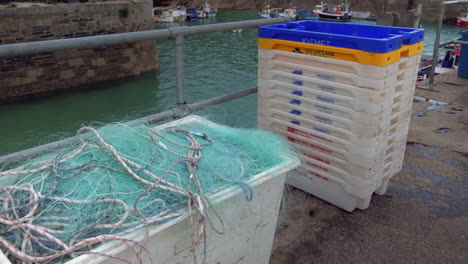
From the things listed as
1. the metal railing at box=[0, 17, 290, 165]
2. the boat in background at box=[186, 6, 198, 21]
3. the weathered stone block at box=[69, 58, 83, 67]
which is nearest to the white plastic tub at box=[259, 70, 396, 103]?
the metal railing at box=[0, 17, 290, 165]

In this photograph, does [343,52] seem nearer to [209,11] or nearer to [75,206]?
[75,206]

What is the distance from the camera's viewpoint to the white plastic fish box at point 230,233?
1334 millimetres

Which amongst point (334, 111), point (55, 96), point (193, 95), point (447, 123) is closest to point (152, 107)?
point (193, 95)

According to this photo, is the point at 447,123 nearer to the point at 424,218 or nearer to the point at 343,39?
the point at 424,218

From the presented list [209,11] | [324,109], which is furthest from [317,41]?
[209,11]

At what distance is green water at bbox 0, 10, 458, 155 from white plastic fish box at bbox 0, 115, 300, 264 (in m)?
10.3

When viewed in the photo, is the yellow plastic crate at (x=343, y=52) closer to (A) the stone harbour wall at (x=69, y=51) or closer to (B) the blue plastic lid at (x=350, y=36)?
(B) the blue plastic lid at (x=350, y=36)

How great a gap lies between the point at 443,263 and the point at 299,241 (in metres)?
0.79

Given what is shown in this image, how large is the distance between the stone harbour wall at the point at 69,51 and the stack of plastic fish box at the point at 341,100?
1651 centimetres

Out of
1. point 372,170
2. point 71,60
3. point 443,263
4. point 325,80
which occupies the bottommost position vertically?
point 71,60

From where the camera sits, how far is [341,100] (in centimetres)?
245

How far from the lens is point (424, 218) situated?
2.62 m

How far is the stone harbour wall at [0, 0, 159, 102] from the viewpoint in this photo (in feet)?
54.9

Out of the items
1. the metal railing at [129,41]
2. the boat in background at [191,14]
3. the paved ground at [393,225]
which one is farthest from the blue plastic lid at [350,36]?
the boat in background at [191,14]
